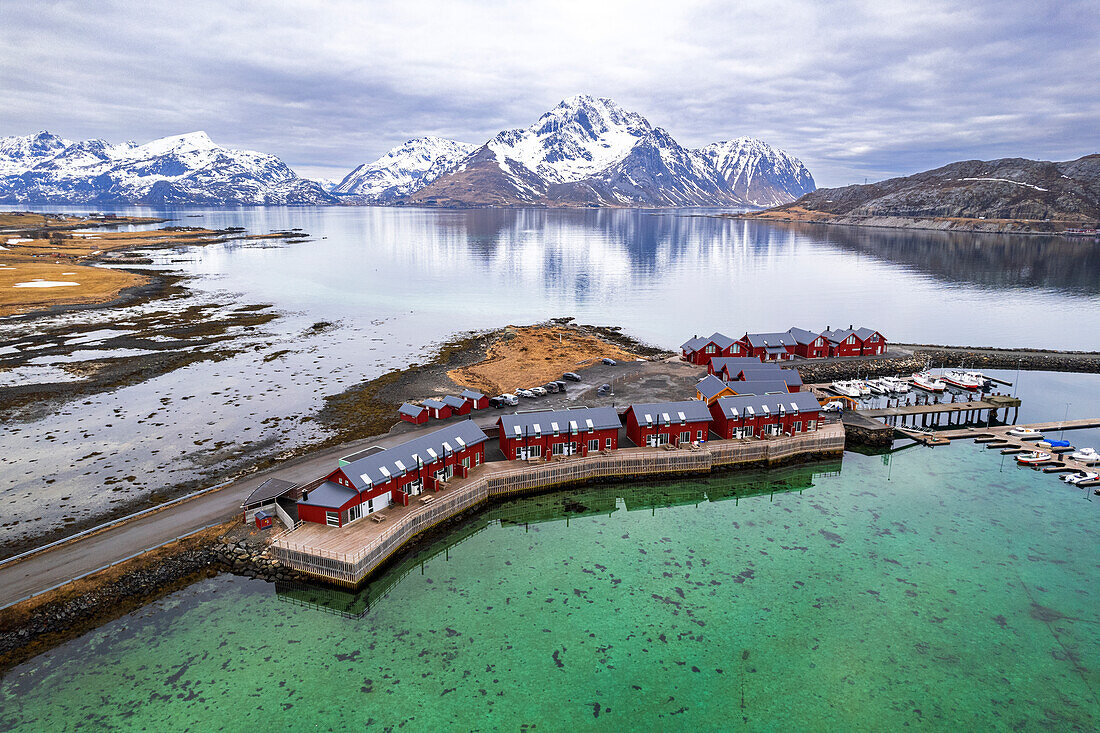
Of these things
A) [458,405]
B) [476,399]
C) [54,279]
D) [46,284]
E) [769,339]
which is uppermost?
[54,279]

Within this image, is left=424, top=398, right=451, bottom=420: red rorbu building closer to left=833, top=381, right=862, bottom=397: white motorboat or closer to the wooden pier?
the wooden pier

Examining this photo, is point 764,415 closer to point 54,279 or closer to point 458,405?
point 458,405

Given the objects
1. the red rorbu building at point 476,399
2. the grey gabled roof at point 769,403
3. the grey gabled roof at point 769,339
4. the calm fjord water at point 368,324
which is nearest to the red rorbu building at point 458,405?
the red rorbu building at point 476,399

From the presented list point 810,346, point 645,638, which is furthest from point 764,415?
point 810,346

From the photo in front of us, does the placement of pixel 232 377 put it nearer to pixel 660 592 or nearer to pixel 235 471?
pixel 235 471

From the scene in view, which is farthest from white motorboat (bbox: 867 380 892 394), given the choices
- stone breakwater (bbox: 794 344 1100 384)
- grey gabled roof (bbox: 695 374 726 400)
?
grey gabled roof (bbox: 695 374 726 400)

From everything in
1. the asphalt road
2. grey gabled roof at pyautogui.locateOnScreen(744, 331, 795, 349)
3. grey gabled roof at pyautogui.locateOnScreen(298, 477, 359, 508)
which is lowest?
the asphalt road

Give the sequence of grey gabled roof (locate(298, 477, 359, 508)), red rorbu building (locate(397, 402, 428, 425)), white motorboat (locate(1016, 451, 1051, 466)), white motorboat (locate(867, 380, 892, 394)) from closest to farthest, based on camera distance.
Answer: grey gabled roof (locate(298, 477, 359, 508)), white motorboat (locate(1016, 451, 1051, 466)), red rorbu building (locate(397, 402, 428, 425)), white motorboat (locate(867, 380, 892, 394))
